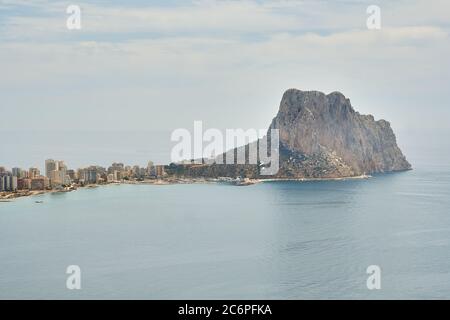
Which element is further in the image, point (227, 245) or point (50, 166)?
point (50, 166)

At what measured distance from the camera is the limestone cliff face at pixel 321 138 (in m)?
58.4

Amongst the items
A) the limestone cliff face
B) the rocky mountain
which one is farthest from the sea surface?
the limestone cliff face

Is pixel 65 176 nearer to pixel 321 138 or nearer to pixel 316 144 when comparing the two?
pixel 316 144

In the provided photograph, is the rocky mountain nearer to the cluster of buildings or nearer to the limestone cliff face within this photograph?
the limestone cliff face

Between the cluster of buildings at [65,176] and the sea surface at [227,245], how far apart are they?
117 inches

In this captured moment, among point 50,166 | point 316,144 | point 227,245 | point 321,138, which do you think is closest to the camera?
point 227,245

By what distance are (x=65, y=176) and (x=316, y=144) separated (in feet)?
73.9

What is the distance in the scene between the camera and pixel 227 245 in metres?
24.7

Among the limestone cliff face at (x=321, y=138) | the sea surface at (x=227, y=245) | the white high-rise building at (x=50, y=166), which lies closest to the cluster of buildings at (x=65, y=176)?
the white high-rise building at (x=50, y=166)

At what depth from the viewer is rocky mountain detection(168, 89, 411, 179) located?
5728cm

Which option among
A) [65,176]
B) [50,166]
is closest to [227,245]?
[65,176]

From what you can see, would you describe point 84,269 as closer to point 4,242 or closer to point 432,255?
point 4,242

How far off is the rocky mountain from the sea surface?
13769 mm
